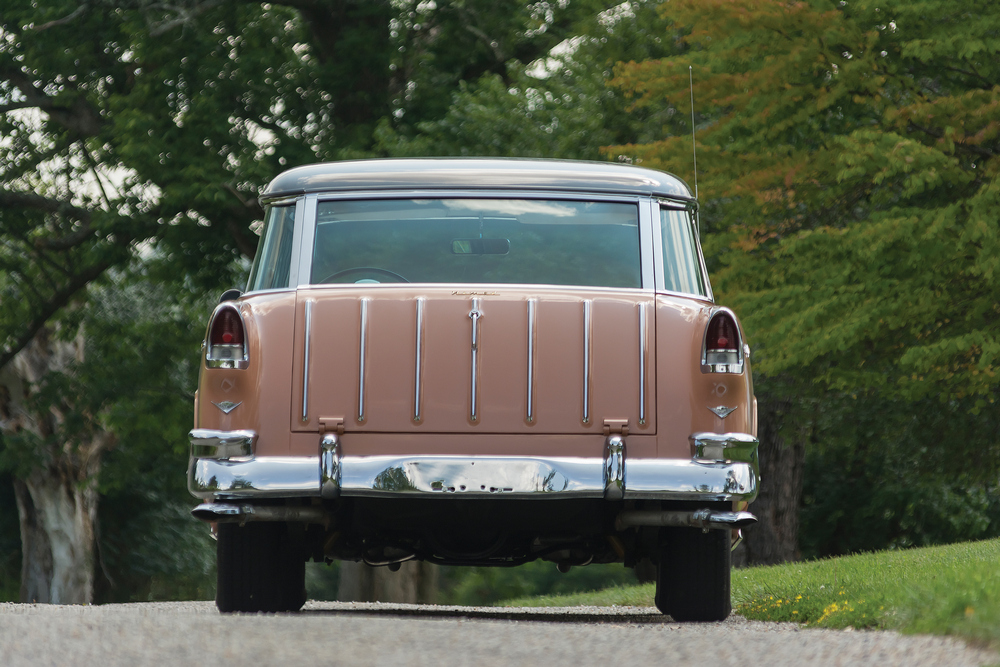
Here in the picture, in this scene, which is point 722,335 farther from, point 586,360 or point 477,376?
point 477,376

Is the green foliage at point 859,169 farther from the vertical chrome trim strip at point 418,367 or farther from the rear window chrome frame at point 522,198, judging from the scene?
the vertical chrome trim strip at point 418,367

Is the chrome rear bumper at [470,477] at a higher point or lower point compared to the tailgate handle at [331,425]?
lower

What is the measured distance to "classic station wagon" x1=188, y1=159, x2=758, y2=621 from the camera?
5.66m

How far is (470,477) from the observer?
5.60 meters

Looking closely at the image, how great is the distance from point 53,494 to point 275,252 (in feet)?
77.6

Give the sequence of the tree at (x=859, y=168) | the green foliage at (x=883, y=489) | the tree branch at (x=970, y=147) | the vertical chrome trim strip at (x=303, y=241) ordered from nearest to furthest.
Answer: the vertical chrome trim strip at (x=303, y=241) → the tree at (x=859, y=168) → the tree branch at (x=970, y=147) → the green foliage at (x=883, y=489)

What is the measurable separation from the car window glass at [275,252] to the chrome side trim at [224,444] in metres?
0.82

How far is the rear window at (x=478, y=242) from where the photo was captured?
6324mm

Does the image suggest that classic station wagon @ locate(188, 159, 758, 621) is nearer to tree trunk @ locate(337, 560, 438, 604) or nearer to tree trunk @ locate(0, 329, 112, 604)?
tree trunk @ locate(337, 560, 438, 604)

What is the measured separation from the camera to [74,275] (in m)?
22.2

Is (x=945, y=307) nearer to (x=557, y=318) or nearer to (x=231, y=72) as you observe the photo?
(x=557, y=318)

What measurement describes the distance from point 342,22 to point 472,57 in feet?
7.25

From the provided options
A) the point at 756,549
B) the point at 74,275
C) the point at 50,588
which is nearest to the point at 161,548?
the point at 50,588

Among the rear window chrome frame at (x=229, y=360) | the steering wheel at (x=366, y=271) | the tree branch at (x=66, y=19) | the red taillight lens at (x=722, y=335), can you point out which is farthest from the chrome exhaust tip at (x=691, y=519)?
the tree branch at (x=66, y=19)
